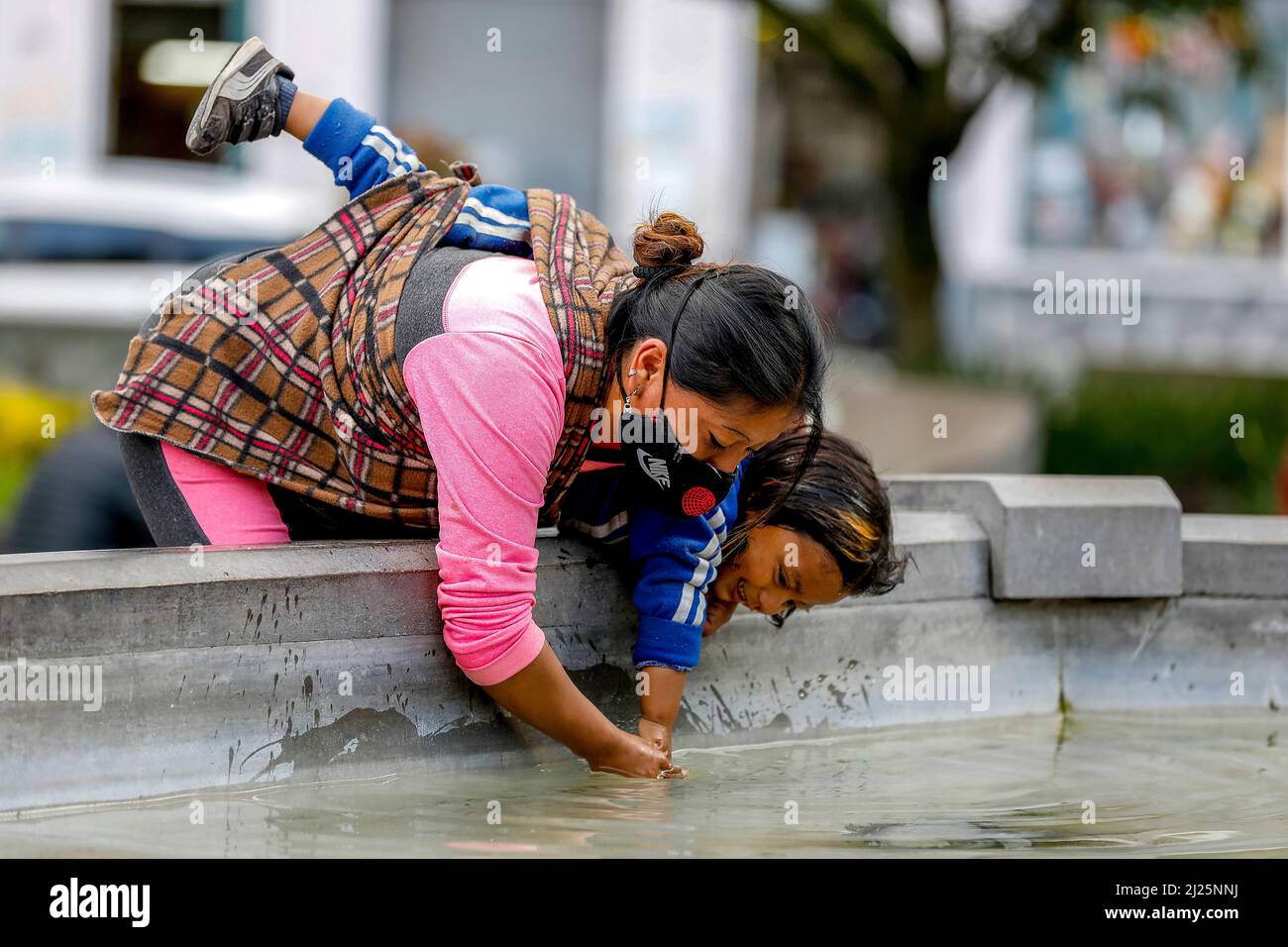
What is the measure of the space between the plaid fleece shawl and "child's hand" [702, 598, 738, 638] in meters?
0.41

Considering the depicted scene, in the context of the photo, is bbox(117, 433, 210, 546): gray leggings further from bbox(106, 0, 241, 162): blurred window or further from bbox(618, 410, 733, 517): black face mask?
bbox(106, 0, 241, 162): blurred window

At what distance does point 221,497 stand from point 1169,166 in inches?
592

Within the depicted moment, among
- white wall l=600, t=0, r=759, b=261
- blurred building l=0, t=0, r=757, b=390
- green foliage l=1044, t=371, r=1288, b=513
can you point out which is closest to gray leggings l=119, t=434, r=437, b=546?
green foliage l=1044, t=371, r=1288, b=513

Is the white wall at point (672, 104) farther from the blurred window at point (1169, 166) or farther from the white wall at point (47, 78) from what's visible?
the white wall at point (47, 78)

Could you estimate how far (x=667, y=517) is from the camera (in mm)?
3174

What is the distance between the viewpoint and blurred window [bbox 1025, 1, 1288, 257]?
1630cm

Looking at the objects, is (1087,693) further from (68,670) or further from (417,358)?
(68,670)

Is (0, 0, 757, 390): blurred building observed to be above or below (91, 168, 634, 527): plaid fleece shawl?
above

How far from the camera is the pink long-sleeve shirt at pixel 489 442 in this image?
2.71 metres

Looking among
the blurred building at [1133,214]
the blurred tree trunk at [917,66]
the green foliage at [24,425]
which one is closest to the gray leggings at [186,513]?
the green foliage at [24,425]

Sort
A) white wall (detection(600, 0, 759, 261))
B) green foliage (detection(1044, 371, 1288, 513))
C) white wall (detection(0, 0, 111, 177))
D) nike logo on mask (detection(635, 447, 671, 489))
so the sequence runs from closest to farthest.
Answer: nike logo on mask (detection(635, 447, 671, 489))
green foliage (detection(1044, 371, 1288, 513))
white wall (detection(0, 0, 111, 177))
white wall (detection(600, 0, 759, 261))

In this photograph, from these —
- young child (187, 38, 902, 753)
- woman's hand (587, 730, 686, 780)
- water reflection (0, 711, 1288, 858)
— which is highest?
young child (187, 38, 902, 753)

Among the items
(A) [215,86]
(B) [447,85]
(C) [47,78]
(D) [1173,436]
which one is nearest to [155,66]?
(C) [47,78]

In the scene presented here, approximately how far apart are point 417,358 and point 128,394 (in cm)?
67
